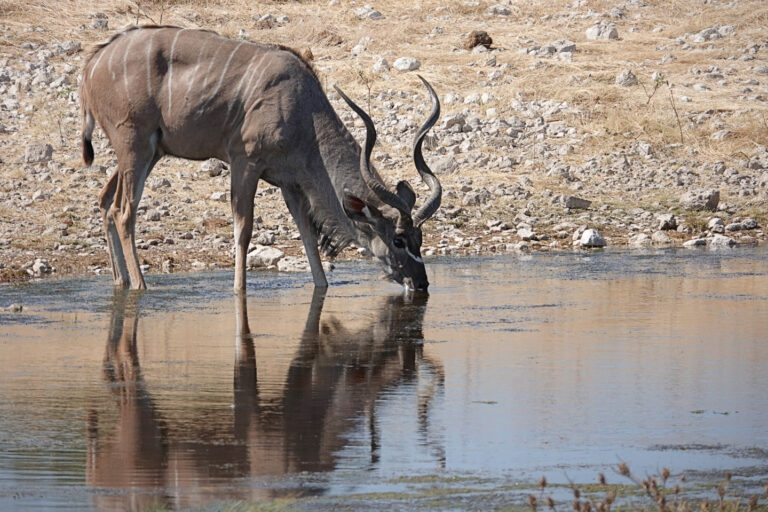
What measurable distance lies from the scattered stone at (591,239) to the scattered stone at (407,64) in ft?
23.1

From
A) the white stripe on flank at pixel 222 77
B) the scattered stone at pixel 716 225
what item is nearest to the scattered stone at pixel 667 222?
the scattered stone at pixel 716 225

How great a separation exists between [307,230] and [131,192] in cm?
158

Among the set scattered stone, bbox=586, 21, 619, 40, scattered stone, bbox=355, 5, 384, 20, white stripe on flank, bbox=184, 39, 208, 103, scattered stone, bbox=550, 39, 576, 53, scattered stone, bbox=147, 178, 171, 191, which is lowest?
scattered stone, bbox=147, 178, 171, 191

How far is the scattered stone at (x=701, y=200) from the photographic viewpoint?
53.6ft

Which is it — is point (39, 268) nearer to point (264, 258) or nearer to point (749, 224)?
point (264, 258)

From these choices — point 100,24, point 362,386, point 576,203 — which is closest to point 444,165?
point 576,203

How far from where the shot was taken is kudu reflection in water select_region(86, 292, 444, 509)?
538 centimetres

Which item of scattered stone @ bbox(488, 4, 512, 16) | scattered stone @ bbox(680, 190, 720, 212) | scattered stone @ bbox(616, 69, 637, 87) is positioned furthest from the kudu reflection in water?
scattered stone @ bbox(488, 4, 512, 16)

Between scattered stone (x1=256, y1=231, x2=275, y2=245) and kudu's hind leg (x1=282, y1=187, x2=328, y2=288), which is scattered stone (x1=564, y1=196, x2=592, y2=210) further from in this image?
kudu's hind leg (x1=282, y1=187, x2=328, y2=288)

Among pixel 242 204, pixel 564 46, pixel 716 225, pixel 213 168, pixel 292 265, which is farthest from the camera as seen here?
pixel 564 46

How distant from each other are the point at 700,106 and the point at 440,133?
398 cm

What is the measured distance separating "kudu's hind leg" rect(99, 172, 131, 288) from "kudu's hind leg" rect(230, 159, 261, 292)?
1.10 meters

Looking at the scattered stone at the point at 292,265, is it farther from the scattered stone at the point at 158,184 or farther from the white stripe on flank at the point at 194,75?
the scattered stone at the point at 158,184

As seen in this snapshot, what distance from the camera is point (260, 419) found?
6398mm
